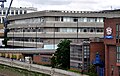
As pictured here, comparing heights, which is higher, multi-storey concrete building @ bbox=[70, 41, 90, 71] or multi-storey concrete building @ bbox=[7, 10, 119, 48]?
multi-storey concrete building @ bbox=[7, 10, 119, 48]

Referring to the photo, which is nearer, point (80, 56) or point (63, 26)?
point (80, 56)

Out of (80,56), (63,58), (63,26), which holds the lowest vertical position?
(63,58)

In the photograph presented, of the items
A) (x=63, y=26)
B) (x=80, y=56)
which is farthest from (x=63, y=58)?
(x=63, y=26)

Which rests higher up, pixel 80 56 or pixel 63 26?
pixel 63 26

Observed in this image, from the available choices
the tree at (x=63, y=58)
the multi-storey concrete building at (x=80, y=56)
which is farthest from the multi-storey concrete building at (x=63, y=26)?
the multi-storey concrete building at (x=80, y=56)

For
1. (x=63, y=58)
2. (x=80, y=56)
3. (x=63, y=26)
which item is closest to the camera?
(x=80, y=56)

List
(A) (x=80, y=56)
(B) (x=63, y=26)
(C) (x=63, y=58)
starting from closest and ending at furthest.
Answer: (A) (x=80, y=56) < (C) (x=63, y=58) < (B) (x=63, y=26)

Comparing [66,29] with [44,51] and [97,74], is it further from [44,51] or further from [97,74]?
[97,74]

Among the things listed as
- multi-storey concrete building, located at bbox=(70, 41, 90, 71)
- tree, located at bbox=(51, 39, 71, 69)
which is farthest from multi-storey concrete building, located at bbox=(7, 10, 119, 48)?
multi-storey concrete building, located at bbox=(70, 41, 90, 71)

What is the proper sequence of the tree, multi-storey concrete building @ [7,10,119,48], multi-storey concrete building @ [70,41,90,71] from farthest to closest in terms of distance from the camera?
1. multi-storey concrete building @ [7,10,119,48]
2. the tree
3. multi-storey concrete building @ [70,41,90,71]

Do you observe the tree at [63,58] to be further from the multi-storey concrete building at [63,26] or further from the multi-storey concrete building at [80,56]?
the multi-storey concrete building at [63,26]

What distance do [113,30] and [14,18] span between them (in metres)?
75.7

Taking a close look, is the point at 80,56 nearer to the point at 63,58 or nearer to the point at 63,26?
the point at 63,58

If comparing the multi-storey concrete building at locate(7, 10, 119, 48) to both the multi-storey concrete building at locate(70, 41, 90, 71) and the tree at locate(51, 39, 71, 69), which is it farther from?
the multi-storey concrete building at locate(70, 41, 90, 71)
